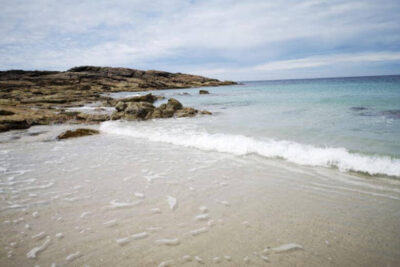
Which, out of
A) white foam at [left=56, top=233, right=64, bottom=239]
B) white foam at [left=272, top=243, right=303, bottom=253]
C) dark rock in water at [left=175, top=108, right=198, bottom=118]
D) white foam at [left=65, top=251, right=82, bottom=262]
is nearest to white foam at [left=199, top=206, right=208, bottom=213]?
white foam at [left=272, top=243, right=303, bottom=253]

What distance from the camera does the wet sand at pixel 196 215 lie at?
2.43 meters

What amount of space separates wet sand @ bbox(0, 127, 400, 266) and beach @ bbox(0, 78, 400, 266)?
0.02 metres

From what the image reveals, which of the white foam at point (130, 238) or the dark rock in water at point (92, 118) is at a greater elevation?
the dark rock in water at point (92, 118)

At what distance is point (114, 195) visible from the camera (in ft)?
12.8

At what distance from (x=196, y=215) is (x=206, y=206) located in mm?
297

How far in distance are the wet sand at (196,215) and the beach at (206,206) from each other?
0.6 inches

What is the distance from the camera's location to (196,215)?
128 inches

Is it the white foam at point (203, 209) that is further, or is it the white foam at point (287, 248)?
the white foam at point (203, 209)

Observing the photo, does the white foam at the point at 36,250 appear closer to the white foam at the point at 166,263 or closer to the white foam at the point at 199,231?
the white foam at the point at 166,263

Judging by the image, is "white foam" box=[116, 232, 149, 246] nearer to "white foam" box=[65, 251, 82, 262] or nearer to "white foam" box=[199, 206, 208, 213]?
"white foam" box=[65, 251, 82, 262]

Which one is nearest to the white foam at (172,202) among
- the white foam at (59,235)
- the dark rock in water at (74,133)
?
the white foam at (59,235)

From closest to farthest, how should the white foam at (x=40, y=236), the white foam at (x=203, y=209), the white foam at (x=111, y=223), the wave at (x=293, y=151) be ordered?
the white foam at (x=40, y=236), the white foam at (x=111, y=223), the white foam at (x=203, y=209), the wave at (x=293, y=151)

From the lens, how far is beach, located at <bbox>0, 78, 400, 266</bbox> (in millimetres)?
2455

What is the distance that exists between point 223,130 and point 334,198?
6116 mm
